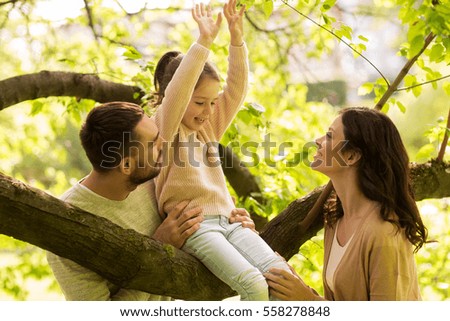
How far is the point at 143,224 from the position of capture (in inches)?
98.3

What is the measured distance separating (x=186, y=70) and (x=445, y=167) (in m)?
1.52

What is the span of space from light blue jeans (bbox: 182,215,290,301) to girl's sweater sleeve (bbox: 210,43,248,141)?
1.76 feet

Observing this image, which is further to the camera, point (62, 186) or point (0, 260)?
point (0, 260)

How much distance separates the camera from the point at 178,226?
8.01 feet

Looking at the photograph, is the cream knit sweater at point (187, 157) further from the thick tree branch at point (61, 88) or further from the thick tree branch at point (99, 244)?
the thick tree branch at point (61, 88)

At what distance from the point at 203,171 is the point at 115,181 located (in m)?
0.42

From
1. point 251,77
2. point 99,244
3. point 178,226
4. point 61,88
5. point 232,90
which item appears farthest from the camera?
point 251,77

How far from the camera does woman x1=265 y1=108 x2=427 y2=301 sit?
2340 millimetres

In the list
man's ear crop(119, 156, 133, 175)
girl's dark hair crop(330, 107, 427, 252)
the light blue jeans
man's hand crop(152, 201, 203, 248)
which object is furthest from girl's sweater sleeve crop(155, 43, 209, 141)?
girl's dark hair crop(330, 107, 427, 252)

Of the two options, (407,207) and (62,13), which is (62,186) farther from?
(407,207)

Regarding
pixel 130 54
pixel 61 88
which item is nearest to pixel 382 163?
pixel 130 54

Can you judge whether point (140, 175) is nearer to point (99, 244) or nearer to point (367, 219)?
point (99, 244)

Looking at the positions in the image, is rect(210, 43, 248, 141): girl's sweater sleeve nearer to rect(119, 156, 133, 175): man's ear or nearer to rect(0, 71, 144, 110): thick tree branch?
rect(119, 156, 133, 175): man's ear
